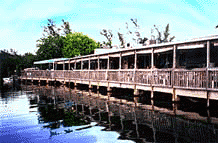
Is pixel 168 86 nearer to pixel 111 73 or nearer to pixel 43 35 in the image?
pixel 111 73

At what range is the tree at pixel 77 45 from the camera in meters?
47.5

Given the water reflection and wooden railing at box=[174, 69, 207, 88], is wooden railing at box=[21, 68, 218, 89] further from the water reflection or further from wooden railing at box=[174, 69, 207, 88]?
the water reflection

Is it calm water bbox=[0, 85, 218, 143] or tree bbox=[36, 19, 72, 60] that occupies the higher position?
tree bbox=[36, 19, 72, 60]

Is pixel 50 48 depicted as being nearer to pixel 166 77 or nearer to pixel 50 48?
pixel 50 48

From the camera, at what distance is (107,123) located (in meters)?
9.10

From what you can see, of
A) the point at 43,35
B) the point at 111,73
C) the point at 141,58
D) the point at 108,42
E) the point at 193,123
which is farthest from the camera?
the point at 43,35

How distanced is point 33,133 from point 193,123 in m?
6.01

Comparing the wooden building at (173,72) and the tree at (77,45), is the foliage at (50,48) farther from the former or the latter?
the wooden building at (173,72)

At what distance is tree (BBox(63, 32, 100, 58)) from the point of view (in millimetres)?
47500

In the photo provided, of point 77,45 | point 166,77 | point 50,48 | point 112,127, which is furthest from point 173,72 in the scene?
point 50,48

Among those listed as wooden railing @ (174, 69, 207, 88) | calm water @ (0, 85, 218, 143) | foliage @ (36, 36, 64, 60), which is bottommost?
calm water @ (0, 85, 218, 143)

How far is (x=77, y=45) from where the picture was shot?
47750 millimetres

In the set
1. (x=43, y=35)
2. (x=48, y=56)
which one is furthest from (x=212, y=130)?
(x=43, y=35)

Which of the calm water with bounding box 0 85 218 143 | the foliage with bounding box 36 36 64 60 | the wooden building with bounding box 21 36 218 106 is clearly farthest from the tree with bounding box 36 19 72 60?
the calm water with bounding box 0 85 218 143
